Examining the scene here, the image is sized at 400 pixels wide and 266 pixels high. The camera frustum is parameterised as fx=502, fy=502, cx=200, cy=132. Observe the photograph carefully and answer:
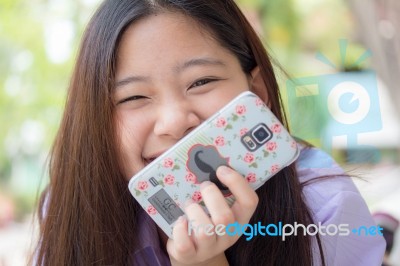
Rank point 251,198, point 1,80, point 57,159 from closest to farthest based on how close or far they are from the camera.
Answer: point 251,198 < point 57,159 < point 1,80

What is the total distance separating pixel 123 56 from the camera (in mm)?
708

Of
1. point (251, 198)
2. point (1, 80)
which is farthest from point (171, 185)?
point (1, 80)

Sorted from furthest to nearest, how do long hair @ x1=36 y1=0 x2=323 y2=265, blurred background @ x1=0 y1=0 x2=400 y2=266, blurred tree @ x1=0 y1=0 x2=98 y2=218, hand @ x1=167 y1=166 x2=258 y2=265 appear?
blurred tree @ x1=0 y1=0 x2=98 y2=218
blurred background @ x1=0 y1=0 x2=400 y2=266
long hair @ x1=36 y1=0 x2=323 y2=265
hand @ x1=167 y1=166 x2=258 y2=265

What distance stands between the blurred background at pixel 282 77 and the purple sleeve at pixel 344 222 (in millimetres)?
104

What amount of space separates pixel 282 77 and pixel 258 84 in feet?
0.40

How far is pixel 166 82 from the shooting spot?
66 centimetres

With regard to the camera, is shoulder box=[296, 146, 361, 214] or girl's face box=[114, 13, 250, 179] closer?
girl's face box=[114, 13, 250, 179]

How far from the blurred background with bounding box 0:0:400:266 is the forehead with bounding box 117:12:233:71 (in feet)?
0.83

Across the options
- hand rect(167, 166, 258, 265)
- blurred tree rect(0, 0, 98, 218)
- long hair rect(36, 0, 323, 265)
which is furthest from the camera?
blurred tree rect(0, 0, 98, 218)

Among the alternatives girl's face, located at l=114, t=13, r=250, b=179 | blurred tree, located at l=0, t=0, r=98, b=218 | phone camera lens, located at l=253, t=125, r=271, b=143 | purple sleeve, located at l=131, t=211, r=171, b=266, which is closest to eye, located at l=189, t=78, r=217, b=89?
girl's face, located at l=114, t=13, r=250, b=179

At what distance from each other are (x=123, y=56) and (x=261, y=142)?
0.23 m

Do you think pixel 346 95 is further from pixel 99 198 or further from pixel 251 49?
pixel 99 198

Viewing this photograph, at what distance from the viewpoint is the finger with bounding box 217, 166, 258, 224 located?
2.00ft

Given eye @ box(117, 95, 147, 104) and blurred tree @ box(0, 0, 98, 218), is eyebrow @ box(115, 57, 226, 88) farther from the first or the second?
blurred tree @ box(0, 0, 98, 218)
